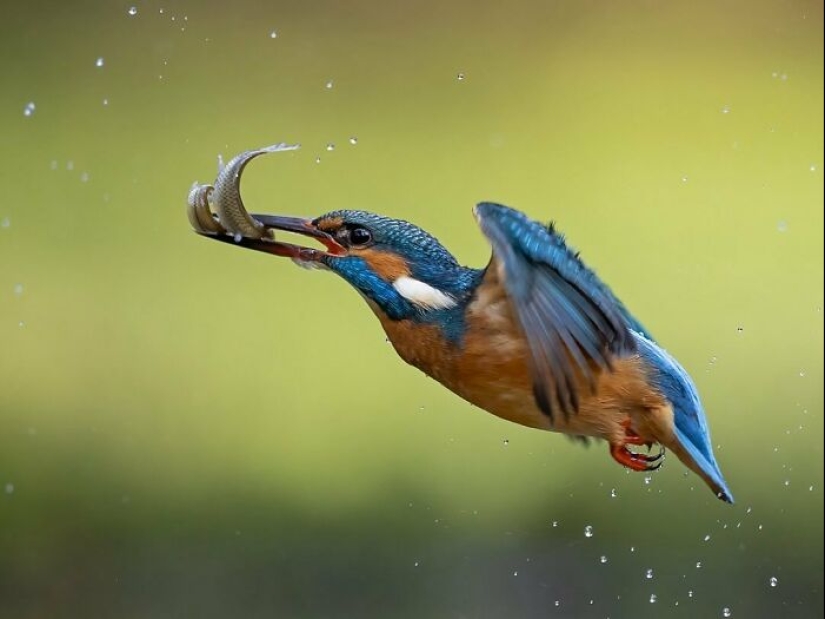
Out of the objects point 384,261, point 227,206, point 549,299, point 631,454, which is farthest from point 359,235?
point 631,454

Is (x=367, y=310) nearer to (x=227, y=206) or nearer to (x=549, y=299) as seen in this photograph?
(x=227, y=206)

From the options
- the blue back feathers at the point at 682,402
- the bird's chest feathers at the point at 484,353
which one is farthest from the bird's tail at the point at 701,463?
the bird's chest feathers at the point at 484,353

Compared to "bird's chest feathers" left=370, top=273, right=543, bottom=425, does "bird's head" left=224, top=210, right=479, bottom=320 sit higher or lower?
higher

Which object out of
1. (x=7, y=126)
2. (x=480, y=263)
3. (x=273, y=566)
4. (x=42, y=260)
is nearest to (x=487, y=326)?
(x=273, y=566)

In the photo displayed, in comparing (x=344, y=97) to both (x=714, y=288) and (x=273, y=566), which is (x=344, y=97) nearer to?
(x=714, y=288)

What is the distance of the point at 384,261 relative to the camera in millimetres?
1889

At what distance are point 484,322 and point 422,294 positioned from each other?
86mm

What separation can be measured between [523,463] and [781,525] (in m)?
0.60

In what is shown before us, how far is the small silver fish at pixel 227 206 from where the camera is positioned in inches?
71.6

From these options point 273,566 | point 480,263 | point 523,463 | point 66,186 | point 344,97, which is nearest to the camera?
point 273,566

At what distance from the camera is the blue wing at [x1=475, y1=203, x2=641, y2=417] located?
1.71m

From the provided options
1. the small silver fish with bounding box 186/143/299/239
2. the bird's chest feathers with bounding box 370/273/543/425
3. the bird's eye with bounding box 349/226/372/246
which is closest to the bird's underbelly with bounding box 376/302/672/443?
the bird's chest feathers with bounding box 370/273/543/425

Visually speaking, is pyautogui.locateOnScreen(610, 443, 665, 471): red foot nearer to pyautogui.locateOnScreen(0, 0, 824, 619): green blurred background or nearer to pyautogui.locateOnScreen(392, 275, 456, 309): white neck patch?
pyautogui.locateOnScreen(392, 275, 456, 309): white neck patch

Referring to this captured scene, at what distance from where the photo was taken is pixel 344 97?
185 inches
